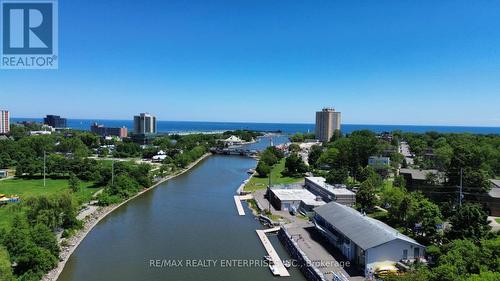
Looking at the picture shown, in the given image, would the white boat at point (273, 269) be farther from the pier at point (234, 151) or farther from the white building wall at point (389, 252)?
the pier at point (234, 151)

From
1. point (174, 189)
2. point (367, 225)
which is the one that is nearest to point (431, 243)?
point (367, 225)

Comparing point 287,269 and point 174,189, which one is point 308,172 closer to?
point 174,189

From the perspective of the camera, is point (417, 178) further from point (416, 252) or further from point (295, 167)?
point (295, 167)

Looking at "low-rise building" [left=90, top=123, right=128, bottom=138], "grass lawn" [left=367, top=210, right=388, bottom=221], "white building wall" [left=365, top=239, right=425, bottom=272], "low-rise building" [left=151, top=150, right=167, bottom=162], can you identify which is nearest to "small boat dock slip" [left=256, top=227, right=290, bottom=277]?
"white building wall" [left=365, top=239, right=425, bottom=272]

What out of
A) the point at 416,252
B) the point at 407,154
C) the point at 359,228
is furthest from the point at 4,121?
the point at 416,252

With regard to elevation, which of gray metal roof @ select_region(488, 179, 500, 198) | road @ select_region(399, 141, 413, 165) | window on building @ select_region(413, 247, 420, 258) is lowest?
window on building @ select_region(413, 247, 420, 258)

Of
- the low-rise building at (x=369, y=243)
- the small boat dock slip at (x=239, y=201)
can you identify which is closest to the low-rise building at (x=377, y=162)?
the small boat dock slip at (x=239, y=201)

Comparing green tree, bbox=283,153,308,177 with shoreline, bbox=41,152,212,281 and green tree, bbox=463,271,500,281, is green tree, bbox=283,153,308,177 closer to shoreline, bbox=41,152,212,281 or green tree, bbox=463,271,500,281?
shoreline, bbox=41,152,212,281
